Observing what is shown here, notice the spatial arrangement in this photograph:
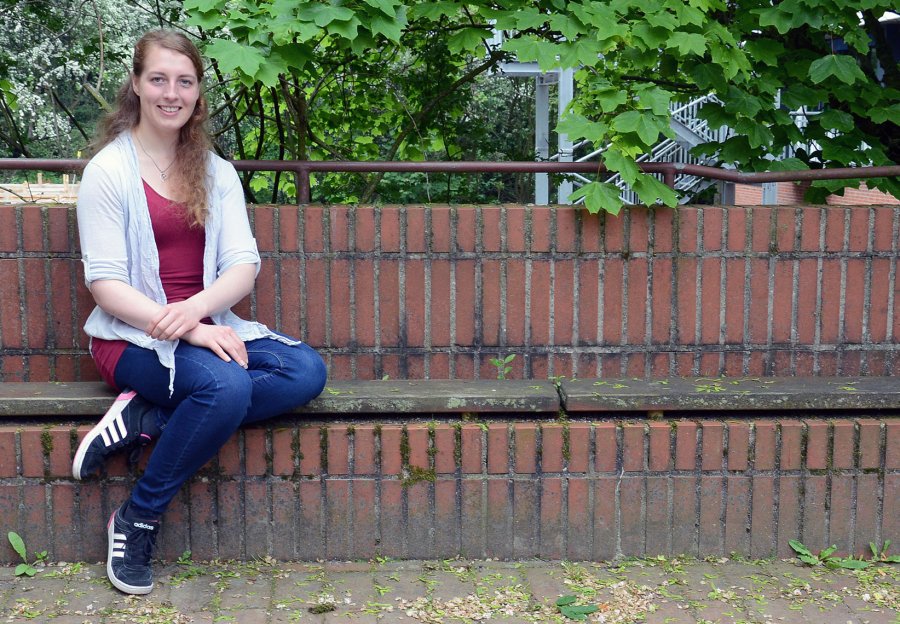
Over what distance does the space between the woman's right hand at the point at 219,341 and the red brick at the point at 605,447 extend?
1.12 metres

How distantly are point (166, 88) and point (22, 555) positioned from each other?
1.50m

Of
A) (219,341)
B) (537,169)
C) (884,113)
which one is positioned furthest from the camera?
(884,113)

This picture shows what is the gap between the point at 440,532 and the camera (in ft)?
10.1

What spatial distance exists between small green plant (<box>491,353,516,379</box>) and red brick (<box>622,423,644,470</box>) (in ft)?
1.64

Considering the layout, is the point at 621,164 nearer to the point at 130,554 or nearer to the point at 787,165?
the point at 787,165

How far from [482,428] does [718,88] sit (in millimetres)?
1605

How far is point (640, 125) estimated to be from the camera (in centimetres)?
322

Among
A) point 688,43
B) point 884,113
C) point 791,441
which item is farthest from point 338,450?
point 884,113

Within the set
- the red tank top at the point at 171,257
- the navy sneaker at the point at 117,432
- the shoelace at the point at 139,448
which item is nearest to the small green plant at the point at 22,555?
the navy sneaker at the point at 117,432

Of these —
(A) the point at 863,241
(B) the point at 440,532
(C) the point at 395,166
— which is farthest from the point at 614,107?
(B) the point at 440,532

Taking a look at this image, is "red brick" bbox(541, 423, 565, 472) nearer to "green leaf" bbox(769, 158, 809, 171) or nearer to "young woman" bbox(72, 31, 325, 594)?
"young woman" bbox(72, 31, 325, 594)

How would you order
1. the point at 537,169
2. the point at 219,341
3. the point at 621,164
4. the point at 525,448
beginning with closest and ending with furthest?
the point at 219,341, the point at 525,448, the point at 621,164, the point at 537,169

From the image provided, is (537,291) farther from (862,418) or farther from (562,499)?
(862,418)

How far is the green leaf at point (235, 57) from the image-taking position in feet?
9.88
